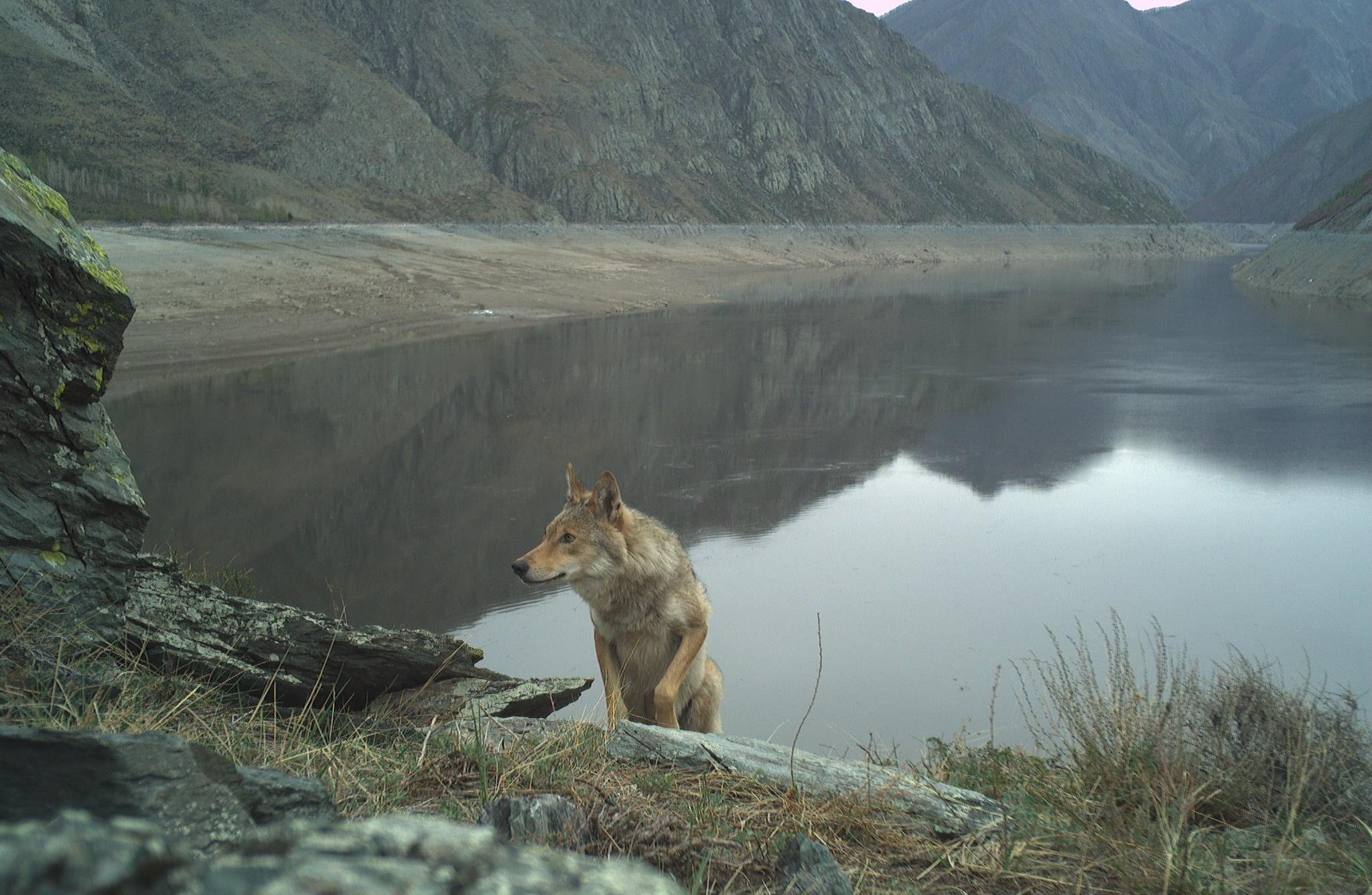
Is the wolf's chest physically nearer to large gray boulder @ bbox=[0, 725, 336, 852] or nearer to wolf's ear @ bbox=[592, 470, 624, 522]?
wolf's ear @ bbox=[592, 470, 624, 522]

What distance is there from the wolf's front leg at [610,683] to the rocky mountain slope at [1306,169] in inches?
7814

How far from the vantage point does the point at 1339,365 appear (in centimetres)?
2481

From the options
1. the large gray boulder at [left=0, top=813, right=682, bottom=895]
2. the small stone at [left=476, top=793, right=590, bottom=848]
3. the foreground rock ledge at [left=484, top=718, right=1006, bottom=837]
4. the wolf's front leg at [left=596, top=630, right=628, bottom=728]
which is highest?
the large gray boulder at [left=0, top=813, right=682, bottom=895]

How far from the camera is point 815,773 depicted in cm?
356

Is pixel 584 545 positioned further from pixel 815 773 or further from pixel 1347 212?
pixel 1347 212

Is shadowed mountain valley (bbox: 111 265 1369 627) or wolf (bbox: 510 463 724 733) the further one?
shadowed mountain valley (bbox: 111 265 1369 627)

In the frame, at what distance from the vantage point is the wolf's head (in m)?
4.69

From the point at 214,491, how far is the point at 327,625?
8.54 m

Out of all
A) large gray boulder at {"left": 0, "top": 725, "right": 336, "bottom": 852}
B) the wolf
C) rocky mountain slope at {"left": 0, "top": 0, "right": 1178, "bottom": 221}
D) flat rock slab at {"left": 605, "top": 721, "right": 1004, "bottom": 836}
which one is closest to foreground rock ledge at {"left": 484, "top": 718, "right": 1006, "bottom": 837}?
flat rock slab at {"left": 605, "top": 721, "right": 1004, "bottom": 836}

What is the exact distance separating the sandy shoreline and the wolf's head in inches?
609

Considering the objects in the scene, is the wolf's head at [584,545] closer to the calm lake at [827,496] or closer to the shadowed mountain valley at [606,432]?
the calm lake at [827,496]

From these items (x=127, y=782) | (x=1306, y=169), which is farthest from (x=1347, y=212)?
(x=1306, y=169)

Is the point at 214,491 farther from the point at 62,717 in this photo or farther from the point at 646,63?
the point at 646,63

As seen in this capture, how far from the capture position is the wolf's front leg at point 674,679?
15.1ft
